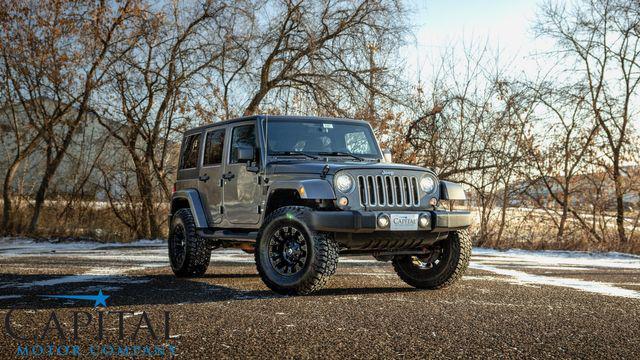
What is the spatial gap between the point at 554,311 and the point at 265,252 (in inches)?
117

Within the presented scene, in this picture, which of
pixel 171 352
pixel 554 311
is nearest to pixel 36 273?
pixel 171 352

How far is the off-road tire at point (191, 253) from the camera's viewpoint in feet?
29.6

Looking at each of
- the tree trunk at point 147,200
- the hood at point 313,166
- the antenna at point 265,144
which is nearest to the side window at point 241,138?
the antenna at point 265,144

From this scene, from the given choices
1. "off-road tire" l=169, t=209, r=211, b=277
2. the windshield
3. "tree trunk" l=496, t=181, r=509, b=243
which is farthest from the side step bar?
"tree trunk" l=496, t=181, r=509, b=243

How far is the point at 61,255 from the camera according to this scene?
43.4 ft

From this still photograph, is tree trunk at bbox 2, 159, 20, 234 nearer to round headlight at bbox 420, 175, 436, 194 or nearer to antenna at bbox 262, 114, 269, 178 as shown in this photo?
antenna at bbox 262, 114, 269, 178

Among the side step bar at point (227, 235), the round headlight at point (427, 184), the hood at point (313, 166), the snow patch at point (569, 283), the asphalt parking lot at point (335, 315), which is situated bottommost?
the asphalt parking lot at point (335, 315)

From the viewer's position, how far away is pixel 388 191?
288 inches

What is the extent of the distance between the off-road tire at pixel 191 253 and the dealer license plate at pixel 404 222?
310 cm

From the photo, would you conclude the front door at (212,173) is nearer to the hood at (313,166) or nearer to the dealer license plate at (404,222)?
the hood at (313,166)

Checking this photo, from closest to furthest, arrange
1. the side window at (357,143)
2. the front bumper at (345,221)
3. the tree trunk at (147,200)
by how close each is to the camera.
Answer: the front bumper at (345,221), the side window at (357,143), the tree trunk at (147,200)

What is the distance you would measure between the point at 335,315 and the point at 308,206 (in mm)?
1680

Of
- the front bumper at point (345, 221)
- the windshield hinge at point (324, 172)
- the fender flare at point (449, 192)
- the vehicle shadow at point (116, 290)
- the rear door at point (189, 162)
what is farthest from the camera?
the rear door at point (189, 162)

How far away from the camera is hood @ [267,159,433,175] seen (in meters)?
7.21
